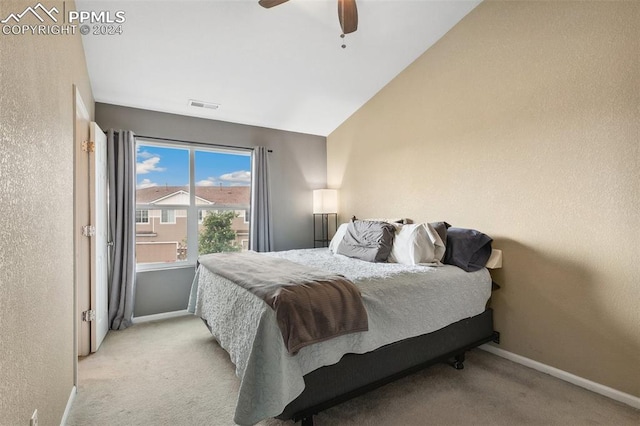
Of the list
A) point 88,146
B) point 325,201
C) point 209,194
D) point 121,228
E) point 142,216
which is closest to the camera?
point 88,146

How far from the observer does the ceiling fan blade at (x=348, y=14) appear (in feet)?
7.05

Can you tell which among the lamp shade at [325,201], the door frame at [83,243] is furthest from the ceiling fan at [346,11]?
the lamp shade at [325,201]

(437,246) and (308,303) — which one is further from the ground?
(437,246)

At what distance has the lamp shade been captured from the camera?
4.48m

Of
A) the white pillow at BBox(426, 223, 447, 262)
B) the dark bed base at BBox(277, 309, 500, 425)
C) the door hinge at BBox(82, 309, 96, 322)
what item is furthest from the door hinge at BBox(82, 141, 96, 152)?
the white pillow at BBox(426, 223, 447, 262)

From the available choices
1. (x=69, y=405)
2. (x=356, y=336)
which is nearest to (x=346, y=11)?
(x=356, y=336)

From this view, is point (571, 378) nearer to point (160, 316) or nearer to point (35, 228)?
point (35, 228)

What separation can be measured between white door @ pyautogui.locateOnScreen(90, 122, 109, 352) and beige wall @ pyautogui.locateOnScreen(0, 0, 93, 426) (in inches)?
31.4

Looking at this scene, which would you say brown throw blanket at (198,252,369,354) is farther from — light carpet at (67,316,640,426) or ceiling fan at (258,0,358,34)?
ceiling fan at (258,0,358,34)

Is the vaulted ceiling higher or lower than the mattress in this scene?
higher

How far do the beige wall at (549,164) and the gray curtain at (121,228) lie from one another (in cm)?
318

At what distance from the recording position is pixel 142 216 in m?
3.68

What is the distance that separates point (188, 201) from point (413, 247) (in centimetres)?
282

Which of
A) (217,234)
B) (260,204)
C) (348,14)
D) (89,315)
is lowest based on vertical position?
(89,315)
